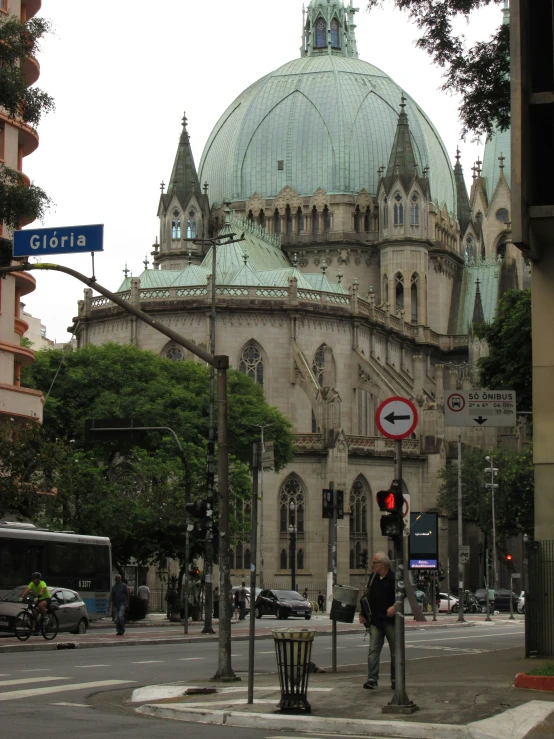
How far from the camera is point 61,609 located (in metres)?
34.6

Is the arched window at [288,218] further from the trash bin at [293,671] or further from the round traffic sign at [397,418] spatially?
the trash bin at [293,671]

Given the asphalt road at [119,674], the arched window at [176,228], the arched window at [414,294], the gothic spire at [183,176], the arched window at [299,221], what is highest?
the gothic spire at [183,176]

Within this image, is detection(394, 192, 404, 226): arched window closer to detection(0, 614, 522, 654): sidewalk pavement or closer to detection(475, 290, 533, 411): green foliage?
detection(0, 614, 522, 654): sidewalk pavement

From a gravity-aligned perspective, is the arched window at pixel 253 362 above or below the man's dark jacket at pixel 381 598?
above

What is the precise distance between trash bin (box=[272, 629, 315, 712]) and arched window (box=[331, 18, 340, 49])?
296 feet

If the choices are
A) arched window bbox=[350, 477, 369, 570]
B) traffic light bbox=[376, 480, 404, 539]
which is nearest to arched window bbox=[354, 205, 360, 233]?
arched window bbox=[350, 477, 369, 570]

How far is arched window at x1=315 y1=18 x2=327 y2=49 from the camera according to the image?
10138cm

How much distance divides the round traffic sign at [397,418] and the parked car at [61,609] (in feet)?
60.2

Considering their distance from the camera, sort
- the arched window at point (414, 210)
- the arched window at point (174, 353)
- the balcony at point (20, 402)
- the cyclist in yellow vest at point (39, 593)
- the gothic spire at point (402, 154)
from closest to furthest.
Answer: the cyclist in yellow vest at point (39, 593) < the balcony at point (20, 402) < the arched window at point (174, 353) < the gothic spire at point (402, 154) < the arched window at point (414, 210)

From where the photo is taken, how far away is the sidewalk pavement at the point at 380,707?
552 inches

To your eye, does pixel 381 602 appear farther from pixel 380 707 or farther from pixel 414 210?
pixel 414 210

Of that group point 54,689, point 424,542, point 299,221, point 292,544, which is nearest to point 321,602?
point 292,544

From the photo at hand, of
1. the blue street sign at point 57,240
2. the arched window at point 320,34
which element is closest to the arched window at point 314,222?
the arched window at point 320,34

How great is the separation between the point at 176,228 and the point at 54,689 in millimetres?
73683
